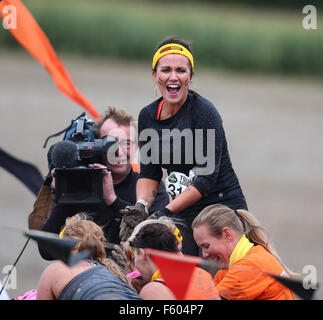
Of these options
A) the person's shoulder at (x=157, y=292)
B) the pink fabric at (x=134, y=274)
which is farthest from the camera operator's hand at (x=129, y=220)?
the person's shoulder at (x=157, y=292)

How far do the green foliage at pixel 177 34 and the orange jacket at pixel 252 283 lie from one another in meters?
19.9

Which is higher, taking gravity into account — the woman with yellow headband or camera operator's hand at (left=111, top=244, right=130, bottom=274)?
the woman with yellow headband

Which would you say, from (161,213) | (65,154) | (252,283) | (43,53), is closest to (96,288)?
(252,283)

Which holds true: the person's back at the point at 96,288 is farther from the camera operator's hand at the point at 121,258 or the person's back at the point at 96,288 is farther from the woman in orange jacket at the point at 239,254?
the camera operator's hand at the point at 121,258

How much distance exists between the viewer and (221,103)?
22203 millimetres

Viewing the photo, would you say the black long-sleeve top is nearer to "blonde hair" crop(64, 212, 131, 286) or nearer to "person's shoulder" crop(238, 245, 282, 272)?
"person's shoulder" crop(238, 245, 282, 272)

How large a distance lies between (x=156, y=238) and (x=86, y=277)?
1.34 feet

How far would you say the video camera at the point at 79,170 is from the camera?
16.8ft

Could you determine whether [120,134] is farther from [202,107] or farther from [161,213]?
[161,213]

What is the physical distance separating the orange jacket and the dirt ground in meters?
4.20

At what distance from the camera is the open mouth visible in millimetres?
5172

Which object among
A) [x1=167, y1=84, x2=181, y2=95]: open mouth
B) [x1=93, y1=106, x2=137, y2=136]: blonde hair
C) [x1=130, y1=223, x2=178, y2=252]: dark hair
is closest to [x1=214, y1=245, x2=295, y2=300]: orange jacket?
[x1=130, y1=223, x2=178, y2=252]: dark hair

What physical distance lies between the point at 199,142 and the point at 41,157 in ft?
34.0

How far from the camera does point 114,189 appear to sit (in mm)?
5742
